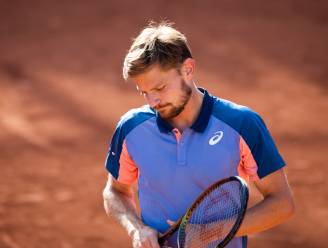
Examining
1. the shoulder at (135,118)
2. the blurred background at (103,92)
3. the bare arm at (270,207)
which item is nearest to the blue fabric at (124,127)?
the shoulder at (135,118)

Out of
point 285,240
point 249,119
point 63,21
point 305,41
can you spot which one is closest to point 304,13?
point 305,41

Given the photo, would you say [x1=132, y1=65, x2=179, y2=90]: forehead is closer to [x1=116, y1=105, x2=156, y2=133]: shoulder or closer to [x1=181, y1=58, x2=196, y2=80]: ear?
[x1=181, y1=58, x2=196, y2=80]: ear

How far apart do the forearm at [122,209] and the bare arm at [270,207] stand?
1.91 feet

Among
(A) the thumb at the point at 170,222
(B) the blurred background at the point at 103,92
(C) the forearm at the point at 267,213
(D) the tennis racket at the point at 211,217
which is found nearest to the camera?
(D) the tennis racket at the point at 211,217

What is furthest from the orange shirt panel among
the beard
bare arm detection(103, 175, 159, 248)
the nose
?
bare arm detection(103, 175, 159, 248)

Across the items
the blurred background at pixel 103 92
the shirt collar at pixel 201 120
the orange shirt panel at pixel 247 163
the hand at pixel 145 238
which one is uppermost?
the blurred background at pixel 103 92

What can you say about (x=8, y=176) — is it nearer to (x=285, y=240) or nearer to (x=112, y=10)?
(x=285, y=240)

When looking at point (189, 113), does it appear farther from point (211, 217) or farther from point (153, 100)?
point (211, 217)

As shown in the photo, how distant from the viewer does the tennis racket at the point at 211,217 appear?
3.00 m

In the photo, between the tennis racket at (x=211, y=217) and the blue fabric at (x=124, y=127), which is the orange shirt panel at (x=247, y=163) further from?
the blue fabric at (x=124, y=127)

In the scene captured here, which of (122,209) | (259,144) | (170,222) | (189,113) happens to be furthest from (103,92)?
(259,144)

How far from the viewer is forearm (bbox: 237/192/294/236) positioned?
311 cm

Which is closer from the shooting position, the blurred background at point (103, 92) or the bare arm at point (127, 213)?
the bare arm at point (127, 213)

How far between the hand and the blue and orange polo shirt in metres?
0.11
